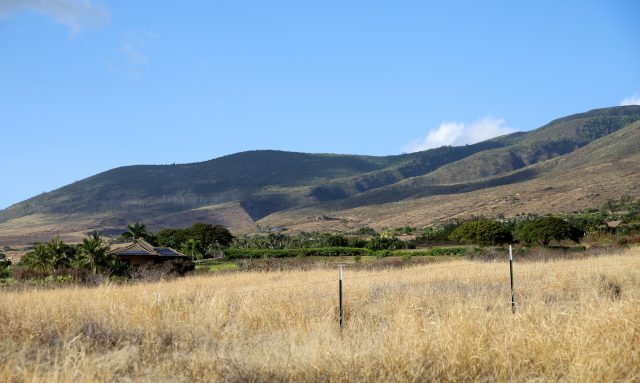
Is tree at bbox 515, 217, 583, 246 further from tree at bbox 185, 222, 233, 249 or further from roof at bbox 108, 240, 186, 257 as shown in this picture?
tree at bbox 185, 222, 233, 249

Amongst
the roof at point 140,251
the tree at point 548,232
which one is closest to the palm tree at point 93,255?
the roof at point 140,251

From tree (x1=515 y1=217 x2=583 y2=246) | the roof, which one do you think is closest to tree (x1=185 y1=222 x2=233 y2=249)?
the roof

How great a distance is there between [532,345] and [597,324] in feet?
4.47

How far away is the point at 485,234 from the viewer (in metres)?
67.2

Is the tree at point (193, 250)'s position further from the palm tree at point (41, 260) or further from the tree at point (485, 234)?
the tree at point (485, 234)

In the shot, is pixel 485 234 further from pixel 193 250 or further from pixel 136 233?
pixel 136 233

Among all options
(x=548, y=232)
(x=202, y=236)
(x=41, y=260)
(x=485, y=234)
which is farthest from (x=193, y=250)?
(x=548, y=232)

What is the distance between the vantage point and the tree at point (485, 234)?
66.6 meters

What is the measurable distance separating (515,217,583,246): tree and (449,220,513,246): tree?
2.63 m

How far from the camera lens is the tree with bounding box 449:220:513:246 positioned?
66625 mm

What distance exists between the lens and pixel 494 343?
30.1ft

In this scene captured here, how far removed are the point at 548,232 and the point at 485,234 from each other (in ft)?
24.3

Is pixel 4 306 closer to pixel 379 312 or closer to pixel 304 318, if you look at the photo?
pixel 304 318

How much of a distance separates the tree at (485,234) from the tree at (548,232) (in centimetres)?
263
